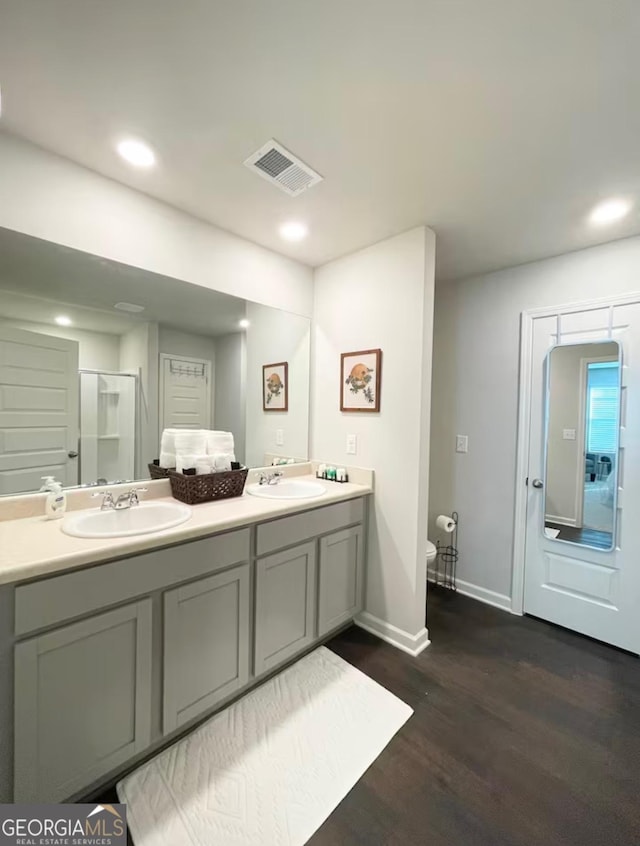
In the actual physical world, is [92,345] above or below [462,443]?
above

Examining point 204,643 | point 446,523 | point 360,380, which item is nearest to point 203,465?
point 204,643

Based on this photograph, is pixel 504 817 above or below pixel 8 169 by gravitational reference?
below

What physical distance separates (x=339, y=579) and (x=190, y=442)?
1.21 meters

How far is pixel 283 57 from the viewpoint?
110cm

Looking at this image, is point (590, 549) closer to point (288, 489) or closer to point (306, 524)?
point (306, 524)

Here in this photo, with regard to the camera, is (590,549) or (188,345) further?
(590,549)

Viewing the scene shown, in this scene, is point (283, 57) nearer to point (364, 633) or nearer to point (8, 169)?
point (8, 169)

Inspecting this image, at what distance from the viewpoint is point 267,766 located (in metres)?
1.36

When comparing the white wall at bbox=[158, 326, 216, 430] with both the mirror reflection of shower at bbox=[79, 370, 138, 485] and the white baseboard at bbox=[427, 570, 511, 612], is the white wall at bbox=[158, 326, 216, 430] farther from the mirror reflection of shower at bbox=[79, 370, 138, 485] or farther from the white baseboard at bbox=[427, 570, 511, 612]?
the white baseboard at bbox=[427, 570, 511, 612]

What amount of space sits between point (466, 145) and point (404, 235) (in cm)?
68

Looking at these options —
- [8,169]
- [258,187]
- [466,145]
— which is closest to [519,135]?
[466,145]

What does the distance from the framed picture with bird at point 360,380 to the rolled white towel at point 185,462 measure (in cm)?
105

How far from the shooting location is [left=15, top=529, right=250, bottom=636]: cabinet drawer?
1066mm

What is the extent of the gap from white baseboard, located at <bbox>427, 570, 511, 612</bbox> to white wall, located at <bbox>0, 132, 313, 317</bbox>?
2599 mm
